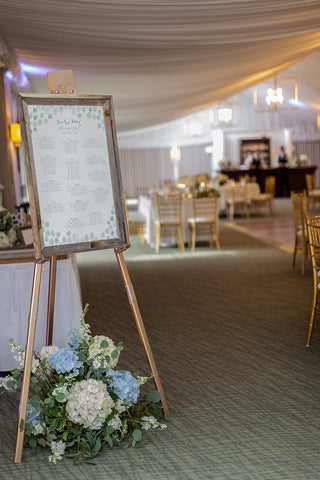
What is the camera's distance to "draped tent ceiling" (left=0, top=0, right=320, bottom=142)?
4.12m

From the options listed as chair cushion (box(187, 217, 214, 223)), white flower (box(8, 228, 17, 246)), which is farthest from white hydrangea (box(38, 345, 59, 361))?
chair cushion (box(187, 217, 214, 223))

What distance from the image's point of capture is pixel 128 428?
313 centimetres

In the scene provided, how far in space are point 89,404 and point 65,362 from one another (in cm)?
27

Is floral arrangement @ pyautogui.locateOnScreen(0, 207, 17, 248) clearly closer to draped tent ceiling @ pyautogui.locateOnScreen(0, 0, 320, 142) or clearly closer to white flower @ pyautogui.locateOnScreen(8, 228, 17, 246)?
white flower @ pyautogui.locateOnScreen(8, 228, 17, 246)

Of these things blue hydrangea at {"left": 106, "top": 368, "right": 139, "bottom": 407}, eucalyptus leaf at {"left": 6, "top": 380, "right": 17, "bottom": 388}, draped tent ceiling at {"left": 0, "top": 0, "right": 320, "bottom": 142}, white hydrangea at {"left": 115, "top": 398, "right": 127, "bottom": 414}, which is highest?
draped tent ceiling at {"left": 0, "top": 0, "right": 320, "bottom": 142}

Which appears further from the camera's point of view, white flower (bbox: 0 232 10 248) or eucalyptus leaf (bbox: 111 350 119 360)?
white flower (bbox: 0 232 10 248)

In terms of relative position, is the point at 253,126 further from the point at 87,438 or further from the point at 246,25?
the point at 87,438

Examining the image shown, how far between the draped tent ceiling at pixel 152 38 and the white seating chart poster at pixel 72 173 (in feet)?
3.70

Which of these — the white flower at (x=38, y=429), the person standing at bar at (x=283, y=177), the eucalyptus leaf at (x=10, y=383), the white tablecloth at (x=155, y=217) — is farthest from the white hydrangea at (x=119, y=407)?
the person standing at bar at (x=283, y=177)

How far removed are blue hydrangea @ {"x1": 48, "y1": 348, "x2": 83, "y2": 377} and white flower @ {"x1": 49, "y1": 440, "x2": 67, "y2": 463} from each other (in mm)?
336

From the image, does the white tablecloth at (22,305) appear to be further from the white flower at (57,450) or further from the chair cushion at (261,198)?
the chair cushion at (261,198)

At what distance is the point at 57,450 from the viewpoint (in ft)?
9.38

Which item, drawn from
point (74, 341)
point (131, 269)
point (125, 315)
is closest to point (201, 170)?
point (131, 269)

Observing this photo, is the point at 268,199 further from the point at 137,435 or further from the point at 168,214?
the point at 137,435
